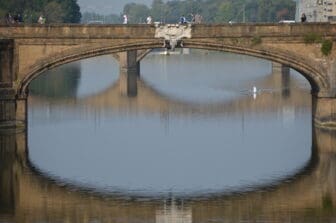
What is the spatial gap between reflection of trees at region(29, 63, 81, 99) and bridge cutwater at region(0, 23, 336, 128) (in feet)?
63.1

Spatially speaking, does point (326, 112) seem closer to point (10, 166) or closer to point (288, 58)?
point (288, 58)

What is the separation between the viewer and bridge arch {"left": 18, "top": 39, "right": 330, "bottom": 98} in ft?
184

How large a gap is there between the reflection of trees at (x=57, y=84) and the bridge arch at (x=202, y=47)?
1904 cm

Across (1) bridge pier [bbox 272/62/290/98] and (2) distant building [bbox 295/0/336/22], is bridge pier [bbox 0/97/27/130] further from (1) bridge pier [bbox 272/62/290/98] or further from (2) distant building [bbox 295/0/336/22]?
(2) distant building [bbox 295/0/336/22]

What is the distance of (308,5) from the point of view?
6727 inches

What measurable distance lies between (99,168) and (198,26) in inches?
471

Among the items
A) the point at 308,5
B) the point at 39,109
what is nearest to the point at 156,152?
the point at 39,109

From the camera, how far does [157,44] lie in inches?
2212

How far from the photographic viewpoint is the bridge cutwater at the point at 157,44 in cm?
5569

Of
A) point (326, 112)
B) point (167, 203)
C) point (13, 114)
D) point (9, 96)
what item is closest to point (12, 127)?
point (13, 114)

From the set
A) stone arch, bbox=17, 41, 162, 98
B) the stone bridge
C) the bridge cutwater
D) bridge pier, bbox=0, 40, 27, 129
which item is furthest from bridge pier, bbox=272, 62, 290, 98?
bridge pier, bbox=0, 40, 27, 129

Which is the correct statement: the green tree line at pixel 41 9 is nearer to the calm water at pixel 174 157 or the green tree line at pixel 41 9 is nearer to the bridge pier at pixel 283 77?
the bridge pier at pixel 283 77

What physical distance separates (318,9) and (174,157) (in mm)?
112784

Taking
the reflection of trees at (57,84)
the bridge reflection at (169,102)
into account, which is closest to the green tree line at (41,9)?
the reflection of trees at (57,84)
